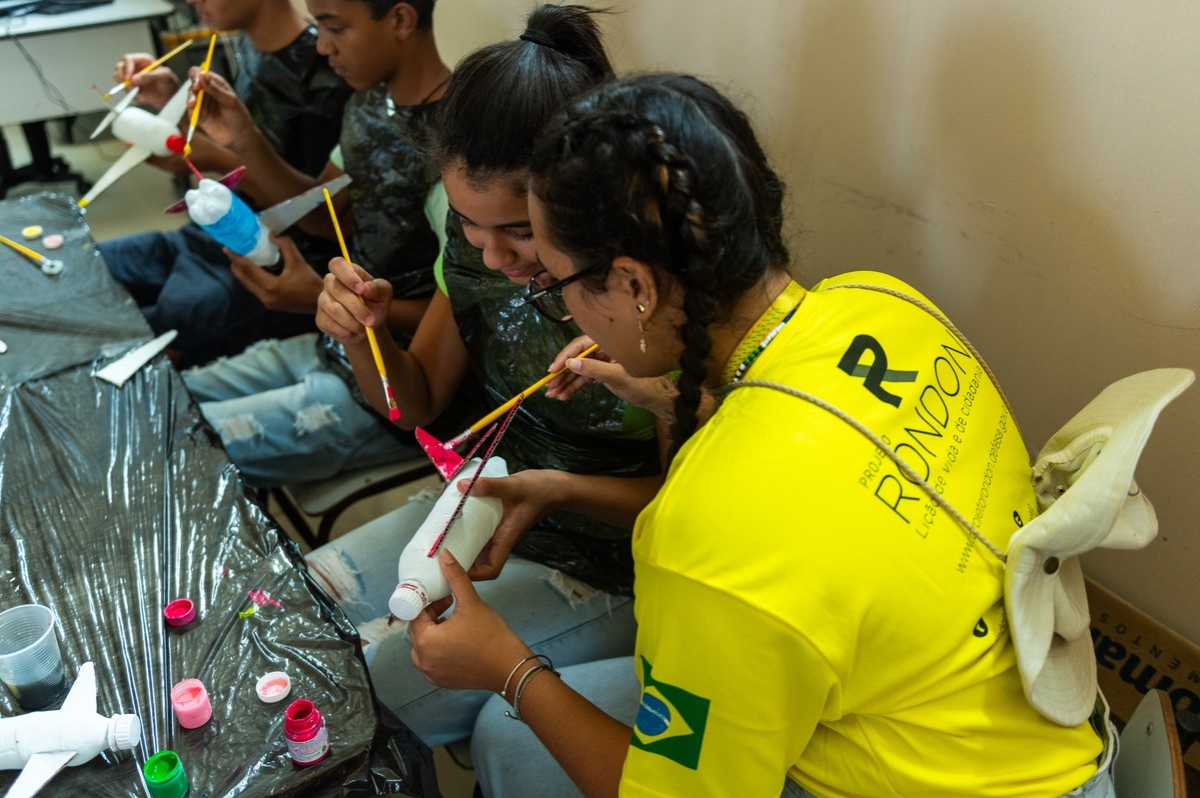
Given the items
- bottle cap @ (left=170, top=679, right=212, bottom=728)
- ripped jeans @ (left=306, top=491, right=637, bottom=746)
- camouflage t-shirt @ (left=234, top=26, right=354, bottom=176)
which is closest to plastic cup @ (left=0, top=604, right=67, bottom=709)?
bottle cap @ (left=170, top=679, right=212, bottom=728)

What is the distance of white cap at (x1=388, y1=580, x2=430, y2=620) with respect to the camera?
3.34 feet

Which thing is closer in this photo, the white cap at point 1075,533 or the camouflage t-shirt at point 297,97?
the white cap at point 1075,533

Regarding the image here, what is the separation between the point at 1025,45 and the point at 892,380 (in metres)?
0.65

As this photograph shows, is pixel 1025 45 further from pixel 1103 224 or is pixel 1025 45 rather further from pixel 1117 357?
pixel 1117 357

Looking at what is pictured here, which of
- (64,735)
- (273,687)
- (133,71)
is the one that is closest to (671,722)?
(273,687)

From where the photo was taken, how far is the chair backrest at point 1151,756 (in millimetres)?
896

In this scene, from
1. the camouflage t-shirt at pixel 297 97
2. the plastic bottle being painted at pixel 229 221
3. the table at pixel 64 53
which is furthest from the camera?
the table at pixel 64 53

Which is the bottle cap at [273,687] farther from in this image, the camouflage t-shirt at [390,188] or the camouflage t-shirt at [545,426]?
the camouflage t-shirt at [390,188]

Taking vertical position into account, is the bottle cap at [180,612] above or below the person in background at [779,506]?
below

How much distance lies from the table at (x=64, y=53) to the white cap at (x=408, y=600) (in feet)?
10.6

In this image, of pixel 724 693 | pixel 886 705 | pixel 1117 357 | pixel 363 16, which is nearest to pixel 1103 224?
pixel 1117 357

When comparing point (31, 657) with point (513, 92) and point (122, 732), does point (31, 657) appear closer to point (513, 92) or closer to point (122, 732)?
point (122, 732)

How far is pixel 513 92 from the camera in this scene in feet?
3.82

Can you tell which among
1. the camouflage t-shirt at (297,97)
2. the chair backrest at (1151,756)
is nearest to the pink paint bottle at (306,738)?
the chair backrest at (1151,756)
